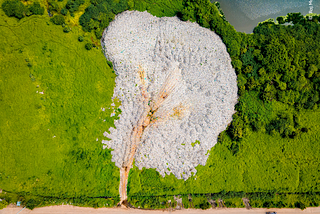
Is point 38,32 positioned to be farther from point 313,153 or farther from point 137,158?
point 313,153

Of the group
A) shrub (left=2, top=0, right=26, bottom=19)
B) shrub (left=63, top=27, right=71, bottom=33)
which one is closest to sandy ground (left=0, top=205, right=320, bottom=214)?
shrub (left=63, top=27, right=71, bottom=33)

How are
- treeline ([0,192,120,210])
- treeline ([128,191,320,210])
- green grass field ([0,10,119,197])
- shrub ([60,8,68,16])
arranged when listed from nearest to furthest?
green grass field ([0,10,119,197]), shrub ([60,8,68,16]), treeline ([0,192,120,210]), treeline ([128,191,320,210])

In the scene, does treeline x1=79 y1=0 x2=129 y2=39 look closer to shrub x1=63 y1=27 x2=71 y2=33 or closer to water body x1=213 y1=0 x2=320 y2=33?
shrub x1=63 y1=27 x2=71 y2=33

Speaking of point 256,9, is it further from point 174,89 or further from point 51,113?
point 51,113

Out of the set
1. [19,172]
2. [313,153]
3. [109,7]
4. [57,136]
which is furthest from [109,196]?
[313,153]

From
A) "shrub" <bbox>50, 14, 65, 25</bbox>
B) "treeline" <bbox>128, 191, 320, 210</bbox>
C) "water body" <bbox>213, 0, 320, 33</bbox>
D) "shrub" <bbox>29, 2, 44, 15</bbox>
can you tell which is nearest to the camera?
"shrub" <bbox>29, 2, 44, 15</bbox>

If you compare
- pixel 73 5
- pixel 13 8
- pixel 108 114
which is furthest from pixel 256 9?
pixel 13 8

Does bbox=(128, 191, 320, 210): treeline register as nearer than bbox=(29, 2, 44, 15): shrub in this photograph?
No
